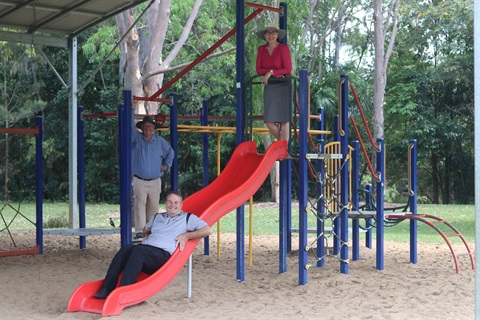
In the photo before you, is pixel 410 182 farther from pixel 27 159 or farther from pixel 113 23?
pixel 27 159

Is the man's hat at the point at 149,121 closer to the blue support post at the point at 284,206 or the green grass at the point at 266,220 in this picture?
the blue support post at the point at 284,206

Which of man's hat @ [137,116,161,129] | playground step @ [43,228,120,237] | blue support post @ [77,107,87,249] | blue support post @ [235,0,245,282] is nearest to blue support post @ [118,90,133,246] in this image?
man's hat @ [137,116,161,129]

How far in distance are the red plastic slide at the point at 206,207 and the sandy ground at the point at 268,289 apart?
142 millimetres

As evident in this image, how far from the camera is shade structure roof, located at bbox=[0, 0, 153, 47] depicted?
12.0m

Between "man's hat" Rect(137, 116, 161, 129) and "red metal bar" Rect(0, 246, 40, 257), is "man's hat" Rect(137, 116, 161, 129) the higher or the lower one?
the higher one

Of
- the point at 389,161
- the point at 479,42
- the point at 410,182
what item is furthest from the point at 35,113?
the point at 479,42

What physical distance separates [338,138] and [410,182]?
1.40 metres

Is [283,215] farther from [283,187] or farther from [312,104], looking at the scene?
[312,104]

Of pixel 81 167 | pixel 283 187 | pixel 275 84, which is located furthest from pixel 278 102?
pixel 81 167

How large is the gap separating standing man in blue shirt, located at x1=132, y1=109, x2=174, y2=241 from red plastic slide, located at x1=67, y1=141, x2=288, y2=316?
141 cm

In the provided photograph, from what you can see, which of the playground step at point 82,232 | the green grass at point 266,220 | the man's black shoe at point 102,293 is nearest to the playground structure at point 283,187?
the man's black shoe at point 102,293

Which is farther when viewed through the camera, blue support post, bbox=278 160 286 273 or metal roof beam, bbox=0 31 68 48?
metal roof beam, bbox=0 31 68 48

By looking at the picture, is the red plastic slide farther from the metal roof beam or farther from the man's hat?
the metal roof beam

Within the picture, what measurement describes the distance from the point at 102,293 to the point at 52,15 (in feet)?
21.4
